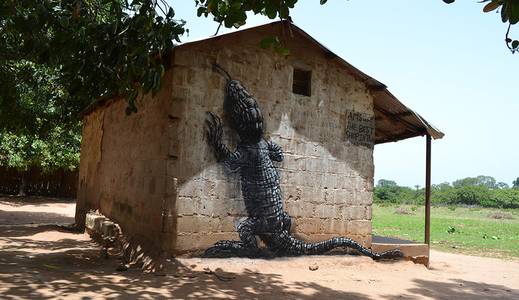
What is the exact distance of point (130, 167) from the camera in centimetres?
908

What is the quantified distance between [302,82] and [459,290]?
4.86 meters

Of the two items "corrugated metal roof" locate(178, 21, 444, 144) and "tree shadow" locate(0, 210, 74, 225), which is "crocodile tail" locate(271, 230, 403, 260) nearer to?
"corrugated metal roof" locate(178, 21, 444, 144)

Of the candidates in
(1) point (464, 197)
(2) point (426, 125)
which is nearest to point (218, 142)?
(2) point (426, 125)

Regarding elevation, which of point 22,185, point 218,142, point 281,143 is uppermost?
point 281,143

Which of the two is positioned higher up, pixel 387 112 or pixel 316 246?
pixel 387 112

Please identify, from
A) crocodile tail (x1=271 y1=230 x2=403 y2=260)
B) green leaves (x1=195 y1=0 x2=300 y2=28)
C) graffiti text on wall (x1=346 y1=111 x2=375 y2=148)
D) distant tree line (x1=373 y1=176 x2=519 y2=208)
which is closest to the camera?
green leaves (x1=195 y1=0 x2=300 y2=28)

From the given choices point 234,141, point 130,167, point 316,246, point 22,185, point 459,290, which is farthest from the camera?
point 22,185

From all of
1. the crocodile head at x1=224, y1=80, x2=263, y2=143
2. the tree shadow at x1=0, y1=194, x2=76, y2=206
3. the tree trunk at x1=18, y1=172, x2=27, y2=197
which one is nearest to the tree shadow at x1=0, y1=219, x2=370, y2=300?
the crocodile head at x1=224, y1=80, x2=263, y2=143

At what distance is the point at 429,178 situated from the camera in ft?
34.5

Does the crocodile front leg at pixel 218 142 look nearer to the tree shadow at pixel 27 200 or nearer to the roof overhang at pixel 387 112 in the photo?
the roof overhang at pixel 387 112

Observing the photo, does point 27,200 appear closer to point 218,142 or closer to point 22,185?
point 22,185

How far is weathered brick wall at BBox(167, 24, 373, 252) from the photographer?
7.50m

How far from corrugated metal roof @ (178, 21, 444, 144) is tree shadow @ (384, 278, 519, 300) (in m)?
3.52

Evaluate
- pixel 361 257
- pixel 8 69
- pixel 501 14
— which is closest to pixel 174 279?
pixel 361 257
